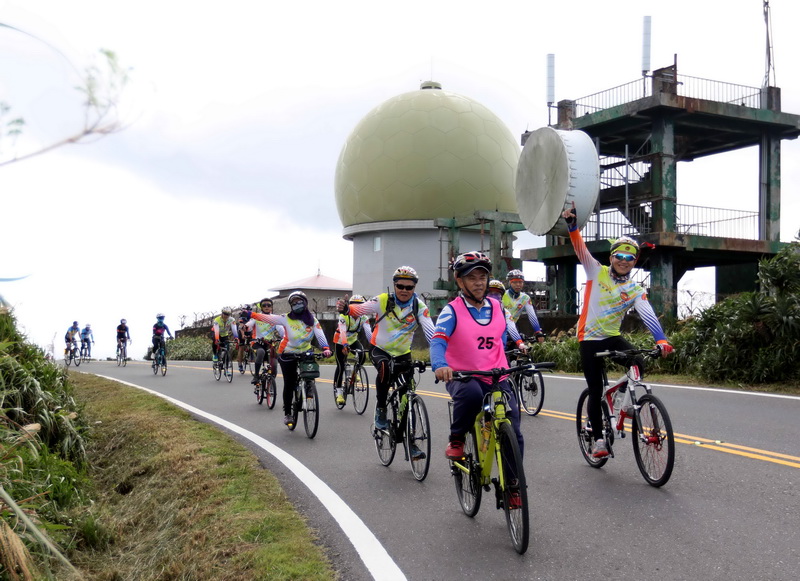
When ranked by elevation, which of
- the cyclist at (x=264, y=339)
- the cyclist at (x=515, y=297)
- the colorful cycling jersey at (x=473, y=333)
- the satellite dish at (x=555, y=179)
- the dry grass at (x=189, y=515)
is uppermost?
the satellite dish at (x=555, y=179)

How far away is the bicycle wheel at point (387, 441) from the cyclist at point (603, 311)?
201cm

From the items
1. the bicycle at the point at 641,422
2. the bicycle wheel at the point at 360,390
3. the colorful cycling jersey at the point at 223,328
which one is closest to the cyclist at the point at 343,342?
the bicycle wheel at the point at 360,390

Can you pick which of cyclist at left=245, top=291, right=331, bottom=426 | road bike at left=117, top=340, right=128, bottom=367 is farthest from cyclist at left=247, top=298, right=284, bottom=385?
road bike at left=117, top=340, right=128, bottom=367

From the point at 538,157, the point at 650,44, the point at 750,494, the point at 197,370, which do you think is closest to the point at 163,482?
the point at 750,494

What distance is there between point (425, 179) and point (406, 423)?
29.1 m

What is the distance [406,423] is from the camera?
7449mm

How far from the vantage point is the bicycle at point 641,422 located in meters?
6.29

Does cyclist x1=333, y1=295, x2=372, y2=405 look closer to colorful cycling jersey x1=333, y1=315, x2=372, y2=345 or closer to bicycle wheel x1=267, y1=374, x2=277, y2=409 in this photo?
colorful cycling jersey x1=333, y1=315, x2=372, y2=345

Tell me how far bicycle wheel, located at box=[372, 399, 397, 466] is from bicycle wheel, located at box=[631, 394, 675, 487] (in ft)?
8.00

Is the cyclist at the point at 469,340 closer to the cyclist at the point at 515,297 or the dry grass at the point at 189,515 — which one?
the dry grass at the point at 189,515

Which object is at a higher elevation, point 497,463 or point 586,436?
point 497,463

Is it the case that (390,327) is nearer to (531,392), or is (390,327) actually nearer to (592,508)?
(592,508)

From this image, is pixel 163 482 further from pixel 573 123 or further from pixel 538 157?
pixel 573 123

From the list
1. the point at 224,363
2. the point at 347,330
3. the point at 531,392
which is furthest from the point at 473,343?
the point at 224,363
